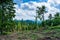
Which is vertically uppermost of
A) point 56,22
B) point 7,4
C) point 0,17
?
point 7,4

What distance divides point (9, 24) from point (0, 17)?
7.95 feet

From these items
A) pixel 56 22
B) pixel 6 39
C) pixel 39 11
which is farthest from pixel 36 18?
pixel 6 39

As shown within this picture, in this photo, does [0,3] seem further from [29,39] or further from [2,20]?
[29,39]

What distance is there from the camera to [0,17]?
24094mm

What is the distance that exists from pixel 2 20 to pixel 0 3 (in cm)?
242

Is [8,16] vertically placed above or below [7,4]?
below

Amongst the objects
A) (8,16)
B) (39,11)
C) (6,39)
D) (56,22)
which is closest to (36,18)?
(39,11)

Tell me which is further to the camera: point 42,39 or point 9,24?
point 9,24

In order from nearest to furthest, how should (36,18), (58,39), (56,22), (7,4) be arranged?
(58,39) < (7,4) < (56,22) < (36,18)

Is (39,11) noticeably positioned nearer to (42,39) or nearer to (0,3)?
(0,3)

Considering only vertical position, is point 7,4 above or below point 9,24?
above

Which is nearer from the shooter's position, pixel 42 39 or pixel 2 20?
pixel 42 39

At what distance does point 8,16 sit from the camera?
78.3ft

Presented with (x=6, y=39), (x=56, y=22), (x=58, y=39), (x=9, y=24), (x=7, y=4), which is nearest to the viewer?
(x=58, y=39)
